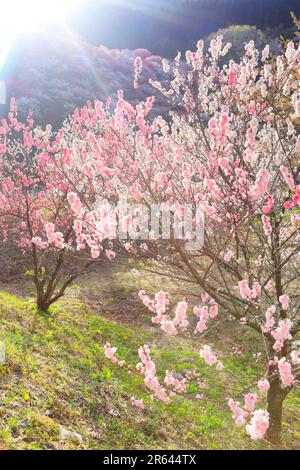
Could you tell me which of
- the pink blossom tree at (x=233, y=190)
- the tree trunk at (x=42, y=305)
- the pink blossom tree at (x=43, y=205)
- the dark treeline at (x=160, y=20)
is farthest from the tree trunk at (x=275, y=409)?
the dark treeline at (x=160, y=20)

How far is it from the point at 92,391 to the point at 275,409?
2.66 meters

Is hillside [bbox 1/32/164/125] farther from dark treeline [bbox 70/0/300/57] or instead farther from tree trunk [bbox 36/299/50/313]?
tree trunk [bbox 36/299/50/313]

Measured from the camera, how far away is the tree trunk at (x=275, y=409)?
225 inches

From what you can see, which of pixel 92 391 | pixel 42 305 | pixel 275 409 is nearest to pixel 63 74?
pixel 42 305

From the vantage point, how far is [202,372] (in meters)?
7.94

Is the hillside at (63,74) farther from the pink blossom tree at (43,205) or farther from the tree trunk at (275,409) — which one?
the tree trunk at (275,409)

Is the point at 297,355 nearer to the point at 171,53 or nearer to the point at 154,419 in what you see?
the point at 154,419

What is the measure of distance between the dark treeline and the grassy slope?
128 feet

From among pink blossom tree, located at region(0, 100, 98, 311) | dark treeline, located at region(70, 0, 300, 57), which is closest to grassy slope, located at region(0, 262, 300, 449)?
pink blossom tree, located at region(0, 100, 98, 311)

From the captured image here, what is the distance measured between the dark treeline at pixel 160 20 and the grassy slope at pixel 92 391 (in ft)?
128

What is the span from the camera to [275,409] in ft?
19.0

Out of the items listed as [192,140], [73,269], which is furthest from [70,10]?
[192,140]

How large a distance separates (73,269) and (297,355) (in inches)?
414

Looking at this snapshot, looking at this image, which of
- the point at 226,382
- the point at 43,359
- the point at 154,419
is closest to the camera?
the point at 154,419
